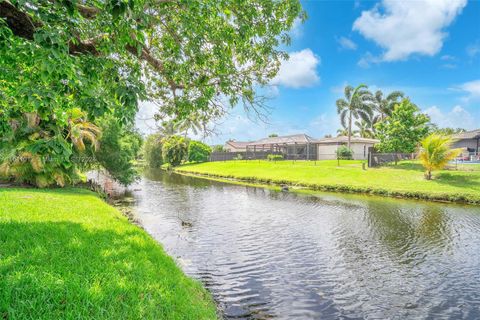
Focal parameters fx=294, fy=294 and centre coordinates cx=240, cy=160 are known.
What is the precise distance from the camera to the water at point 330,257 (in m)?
7.56

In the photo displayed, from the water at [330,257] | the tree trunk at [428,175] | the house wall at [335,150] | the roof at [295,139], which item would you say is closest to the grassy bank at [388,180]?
the tree trunk at [428,175]

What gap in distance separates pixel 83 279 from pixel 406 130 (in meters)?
38.4

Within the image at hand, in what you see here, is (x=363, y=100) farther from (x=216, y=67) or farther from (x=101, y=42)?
(x=101, y=42)

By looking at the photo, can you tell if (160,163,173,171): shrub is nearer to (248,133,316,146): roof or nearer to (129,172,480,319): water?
(248,133,316,146): roof

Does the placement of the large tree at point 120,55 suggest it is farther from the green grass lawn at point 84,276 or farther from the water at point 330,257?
the water at point 330,257

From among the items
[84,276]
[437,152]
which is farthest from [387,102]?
[84,276]

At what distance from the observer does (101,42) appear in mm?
6059

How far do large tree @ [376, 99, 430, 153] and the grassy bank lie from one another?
226 cm

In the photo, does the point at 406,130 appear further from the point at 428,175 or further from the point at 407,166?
the point at 428,175

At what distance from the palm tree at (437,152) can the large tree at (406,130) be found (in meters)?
8.56

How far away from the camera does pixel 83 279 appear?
4977 millimetres

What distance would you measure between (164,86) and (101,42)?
457 cm

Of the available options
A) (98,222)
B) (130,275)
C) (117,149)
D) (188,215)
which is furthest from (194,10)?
(117,149)

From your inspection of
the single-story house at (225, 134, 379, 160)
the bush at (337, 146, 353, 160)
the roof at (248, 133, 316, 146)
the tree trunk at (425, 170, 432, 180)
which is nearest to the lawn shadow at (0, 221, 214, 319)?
the tree trunk at (425, 170, 432, 180)
